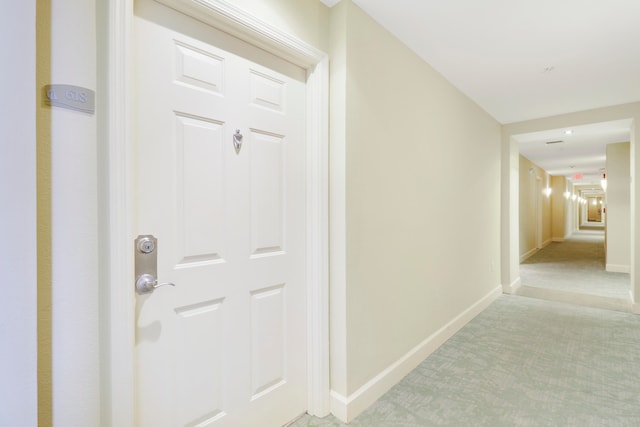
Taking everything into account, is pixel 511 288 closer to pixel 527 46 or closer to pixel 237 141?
pixel 527 46

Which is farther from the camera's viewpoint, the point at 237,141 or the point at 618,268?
the point at 618,268

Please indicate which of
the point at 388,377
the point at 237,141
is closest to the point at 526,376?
the point at 388,377

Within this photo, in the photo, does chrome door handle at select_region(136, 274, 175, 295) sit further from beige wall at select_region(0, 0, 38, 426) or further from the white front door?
beige wall at select_region(0, 0, 38, 426)

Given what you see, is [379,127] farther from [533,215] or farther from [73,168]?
[533,215]

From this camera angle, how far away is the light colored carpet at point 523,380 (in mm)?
1840

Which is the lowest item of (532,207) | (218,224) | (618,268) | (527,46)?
(618,268)

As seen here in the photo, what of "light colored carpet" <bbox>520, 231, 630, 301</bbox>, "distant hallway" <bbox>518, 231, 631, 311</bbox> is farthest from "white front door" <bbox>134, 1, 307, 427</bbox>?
"light colored carpet" <bbox>520, 231, 630, 301</bbox>

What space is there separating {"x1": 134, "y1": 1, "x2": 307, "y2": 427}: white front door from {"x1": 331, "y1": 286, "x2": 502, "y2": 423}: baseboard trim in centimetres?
24

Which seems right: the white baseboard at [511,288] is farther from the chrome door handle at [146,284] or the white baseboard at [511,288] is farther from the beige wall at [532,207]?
the chrome door handle at [146,284]

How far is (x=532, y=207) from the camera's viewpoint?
8570 millimetres

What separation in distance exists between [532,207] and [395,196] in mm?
8231

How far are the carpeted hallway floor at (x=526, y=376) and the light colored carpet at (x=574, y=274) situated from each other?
110 cm

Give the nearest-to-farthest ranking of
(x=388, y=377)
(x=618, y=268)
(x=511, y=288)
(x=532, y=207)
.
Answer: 1. (x=388, y=377)
2. (x=511, y=288)
3. (x=618, y=268)
4. (x=532, y=207)

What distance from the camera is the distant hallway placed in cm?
423
